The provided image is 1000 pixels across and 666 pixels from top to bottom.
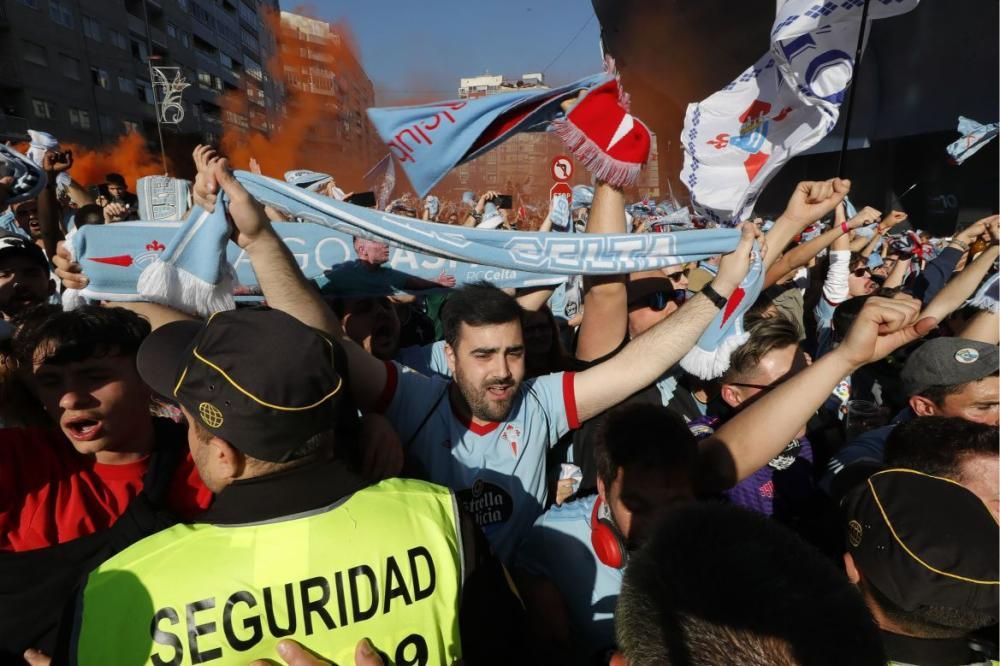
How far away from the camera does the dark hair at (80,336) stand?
189 centimetres

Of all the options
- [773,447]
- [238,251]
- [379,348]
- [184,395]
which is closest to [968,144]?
[773,447]

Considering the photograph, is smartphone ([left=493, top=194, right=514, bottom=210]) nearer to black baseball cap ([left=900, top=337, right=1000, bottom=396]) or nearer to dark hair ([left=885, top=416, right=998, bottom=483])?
black baseball cap ([left=900, top=337, right=1000, bottom=396])

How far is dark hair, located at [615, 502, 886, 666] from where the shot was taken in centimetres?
90

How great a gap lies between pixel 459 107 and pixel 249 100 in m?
70.0

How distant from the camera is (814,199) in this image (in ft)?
9.42

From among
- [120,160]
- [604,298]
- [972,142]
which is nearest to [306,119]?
[120,160]

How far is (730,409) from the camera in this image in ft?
9.99

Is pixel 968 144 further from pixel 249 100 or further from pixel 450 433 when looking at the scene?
pixel 249 100

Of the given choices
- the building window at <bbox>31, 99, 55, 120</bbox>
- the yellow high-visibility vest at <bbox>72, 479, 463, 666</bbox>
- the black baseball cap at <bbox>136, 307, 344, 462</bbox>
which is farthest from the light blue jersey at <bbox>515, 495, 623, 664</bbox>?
the building window at <bbox>31, 99, 55, 120</bbox>

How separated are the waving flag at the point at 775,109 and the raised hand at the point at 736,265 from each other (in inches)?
38.2

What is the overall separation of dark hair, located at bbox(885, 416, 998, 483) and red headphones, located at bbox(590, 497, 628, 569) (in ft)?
3.00

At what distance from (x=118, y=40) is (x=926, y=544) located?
5090 centimetres

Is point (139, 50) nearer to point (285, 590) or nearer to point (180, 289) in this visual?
point (180, 289)

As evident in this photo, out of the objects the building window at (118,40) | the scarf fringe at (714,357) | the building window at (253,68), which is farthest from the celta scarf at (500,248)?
the building window at (253,68)
